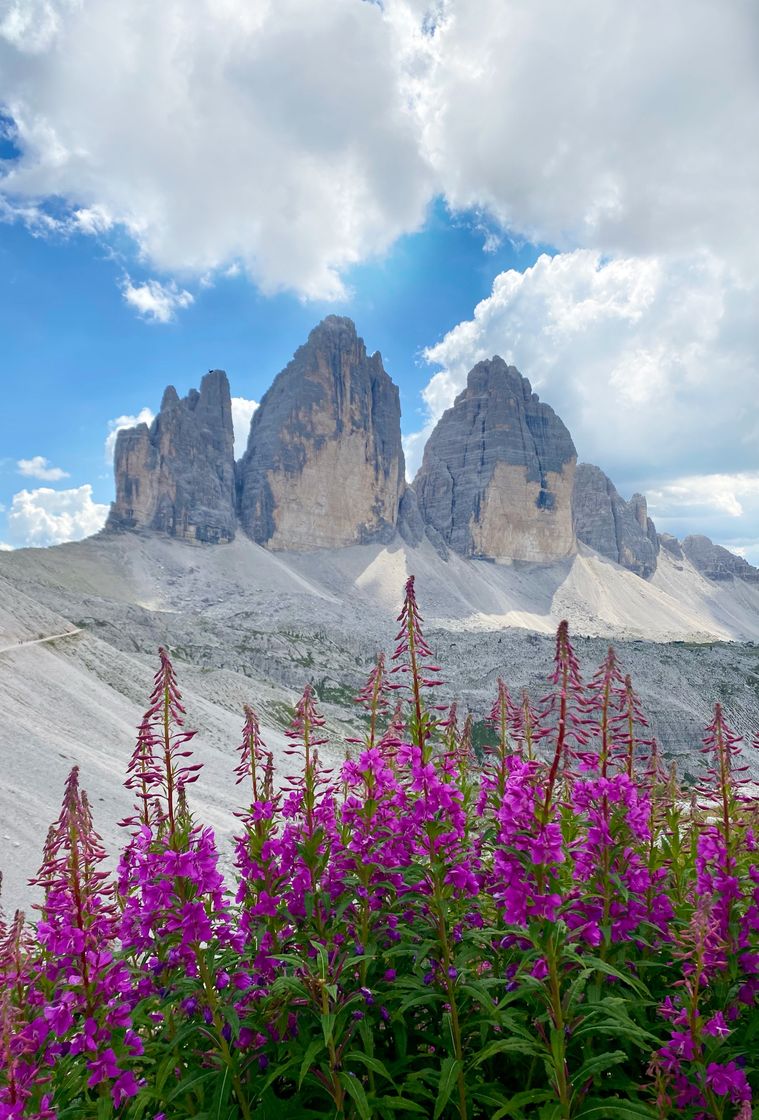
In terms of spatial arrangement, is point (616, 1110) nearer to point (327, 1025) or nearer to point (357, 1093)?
point (357, 1093)

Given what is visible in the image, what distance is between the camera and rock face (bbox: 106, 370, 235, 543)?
13750cm

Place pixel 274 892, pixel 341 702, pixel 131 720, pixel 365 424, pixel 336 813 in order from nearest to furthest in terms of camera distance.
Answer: pixel 274 892 → pixel 336 813 → pixel 131 720 → pixel 341 702 → pixel 365 424

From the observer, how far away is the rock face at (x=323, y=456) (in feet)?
504

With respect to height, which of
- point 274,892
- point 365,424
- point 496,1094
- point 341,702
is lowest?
point 341,702

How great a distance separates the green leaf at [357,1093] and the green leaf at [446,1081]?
1.10ft

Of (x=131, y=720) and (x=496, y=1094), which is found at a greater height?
(x=496, y=1094)

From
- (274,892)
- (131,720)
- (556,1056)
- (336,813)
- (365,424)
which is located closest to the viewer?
(556,1056)

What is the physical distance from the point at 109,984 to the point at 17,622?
47.6m

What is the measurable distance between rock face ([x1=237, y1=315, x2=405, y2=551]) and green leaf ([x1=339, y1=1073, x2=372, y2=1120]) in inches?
5848

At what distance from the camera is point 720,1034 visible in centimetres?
301

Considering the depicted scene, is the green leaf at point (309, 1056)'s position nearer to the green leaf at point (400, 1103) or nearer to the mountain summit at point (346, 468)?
the green leaf at point (400, 1103)

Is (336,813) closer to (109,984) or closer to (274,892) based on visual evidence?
(274,892)

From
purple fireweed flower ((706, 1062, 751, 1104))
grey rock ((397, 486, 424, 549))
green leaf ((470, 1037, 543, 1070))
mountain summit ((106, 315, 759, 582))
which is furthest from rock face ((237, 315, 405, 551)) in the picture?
purple fireweed flower ((706, 1062, 751, 1104))

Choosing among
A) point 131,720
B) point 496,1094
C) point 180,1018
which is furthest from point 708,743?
point 131,720
